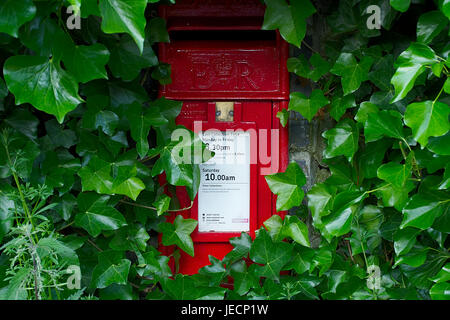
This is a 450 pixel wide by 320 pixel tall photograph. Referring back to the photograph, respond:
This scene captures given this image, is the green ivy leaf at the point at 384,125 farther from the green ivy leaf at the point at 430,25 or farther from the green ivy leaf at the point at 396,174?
the green ivy leaf at the point at 430,25

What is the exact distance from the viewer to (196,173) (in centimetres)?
167

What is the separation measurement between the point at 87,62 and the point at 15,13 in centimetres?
26

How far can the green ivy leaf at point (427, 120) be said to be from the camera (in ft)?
4.32

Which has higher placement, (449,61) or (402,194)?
(449,61)

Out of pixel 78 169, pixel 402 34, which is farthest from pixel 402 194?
pixel 78 169

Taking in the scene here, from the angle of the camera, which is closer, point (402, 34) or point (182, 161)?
point (182, 161)

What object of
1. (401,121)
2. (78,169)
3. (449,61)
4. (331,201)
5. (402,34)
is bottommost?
(331,201)

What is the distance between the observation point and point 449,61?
1334 mm

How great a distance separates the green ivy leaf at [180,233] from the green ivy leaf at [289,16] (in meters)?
0.83

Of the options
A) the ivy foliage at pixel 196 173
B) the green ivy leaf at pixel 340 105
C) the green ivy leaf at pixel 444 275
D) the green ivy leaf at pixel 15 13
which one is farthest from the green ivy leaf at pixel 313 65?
the green ivy leaf at pixel 15 13

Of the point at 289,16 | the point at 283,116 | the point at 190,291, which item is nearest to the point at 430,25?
the point at 289,16

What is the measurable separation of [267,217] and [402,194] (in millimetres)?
564

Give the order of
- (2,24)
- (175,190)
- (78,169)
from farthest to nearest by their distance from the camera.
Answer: (175,190)
(78,169)
(2,24)

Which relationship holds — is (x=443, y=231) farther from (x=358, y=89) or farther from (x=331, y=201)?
(x=358, y=89)
